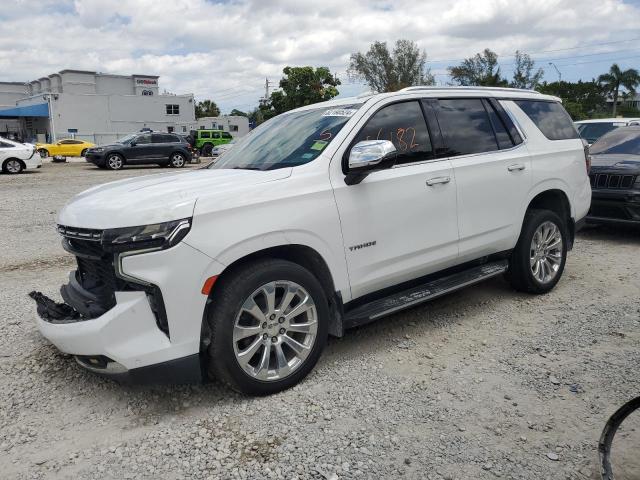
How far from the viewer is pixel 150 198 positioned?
323 centimetres

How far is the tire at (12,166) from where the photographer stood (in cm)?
2136

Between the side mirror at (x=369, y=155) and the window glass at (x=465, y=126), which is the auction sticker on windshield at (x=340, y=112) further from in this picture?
the window glass at (x=465, y=126)

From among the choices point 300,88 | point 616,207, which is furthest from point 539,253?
point 300,88

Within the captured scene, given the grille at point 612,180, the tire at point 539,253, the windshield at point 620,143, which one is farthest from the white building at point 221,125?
the tire at point 539,253

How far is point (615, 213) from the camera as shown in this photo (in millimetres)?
7812

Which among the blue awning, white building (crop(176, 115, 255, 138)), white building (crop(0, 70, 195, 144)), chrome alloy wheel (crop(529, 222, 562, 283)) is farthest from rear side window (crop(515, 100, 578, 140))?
the blue awning

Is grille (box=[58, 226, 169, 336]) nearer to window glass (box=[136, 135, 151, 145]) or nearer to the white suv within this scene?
the white suv

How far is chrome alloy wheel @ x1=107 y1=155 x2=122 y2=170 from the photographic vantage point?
24.1 metres

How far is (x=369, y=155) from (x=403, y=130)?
30.0 inches

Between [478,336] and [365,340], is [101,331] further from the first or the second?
[478,336]

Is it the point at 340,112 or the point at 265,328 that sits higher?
the point at 340,112

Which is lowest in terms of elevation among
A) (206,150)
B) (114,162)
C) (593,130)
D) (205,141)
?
(593,130)

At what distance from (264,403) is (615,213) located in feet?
21.1

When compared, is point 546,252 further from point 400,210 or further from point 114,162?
point 114,162
